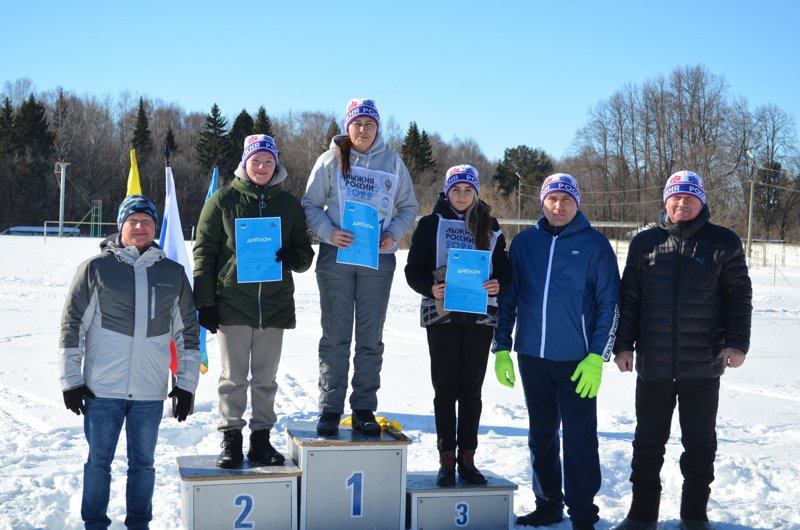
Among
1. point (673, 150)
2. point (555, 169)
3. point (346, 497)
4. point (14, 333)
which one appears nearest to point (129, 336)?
point (346, 497)

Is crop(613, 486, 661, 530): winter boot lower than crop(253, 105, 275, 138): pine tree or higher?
lower

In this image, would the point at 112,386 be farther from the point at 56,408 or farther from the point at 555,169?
the point at 555,169

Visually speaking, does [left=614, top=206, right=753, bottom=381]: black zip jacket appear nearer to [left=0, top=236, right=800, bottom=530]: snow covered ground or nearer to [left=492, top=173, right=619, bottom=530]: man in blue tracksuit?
[left=492, top=173, right=619, bottom=530]: man in blue tracksuit

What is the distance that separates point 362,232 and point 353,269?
9.8 inches

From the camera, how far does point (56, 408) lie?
6.40 m

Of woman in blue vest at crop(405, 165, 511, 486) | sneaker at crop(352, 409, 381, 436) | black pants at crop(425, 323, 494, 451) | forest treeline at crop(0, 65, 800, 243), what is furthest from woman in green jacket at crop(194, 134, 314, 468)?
forest treeline at crop(0, 65, 800, 243)

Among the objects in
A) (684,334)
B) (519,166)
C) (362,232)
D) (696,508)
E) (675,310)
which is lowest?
(696,508)

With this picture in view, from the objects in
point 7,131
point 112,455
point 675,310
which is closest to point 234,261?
point 112,455

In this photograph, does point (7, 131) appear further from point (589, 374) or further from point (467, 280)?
point (589, 374)

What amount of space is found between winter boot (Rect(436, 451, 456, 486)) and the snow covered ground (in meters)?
0.62

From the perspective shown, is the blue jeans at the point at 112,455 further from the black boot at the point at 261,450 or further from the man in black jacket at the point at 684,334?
the man in black jacket at the point at 684,334

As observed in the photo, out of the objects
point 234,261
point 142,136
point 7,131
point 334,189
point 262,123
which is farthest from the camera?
point 142,136

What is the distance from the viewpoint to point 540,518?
413 centimetres

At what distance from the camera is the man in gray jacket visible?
3520 mm
